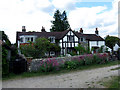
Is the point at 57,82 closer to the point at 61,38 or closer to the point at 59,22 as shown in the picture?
the point at 61,38

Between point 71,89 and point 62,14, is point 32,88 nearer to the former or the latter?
point 71,89

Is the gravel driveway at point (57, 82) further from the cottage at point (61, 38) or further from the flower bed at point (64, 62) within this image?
the cottage at point (61, 38)

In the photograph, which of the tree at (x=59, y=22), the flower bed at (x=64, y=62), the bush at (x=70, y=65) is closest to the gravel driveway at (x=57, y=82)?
the flower bed at (x=64, y=62)

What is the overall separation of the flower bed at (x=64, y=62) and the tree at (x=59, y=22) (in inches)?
1650

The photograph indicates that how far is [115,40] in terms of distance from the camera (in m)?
55.2

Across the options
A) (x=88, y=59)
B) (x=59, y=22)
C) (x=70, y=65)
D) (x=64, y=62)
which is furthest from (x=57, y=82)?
(x=59, y=22)

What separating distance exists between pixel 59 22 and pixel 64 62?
152 feet

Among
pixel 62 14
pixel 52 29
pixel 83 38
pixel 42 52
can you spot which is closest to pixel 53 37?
pixel 83 38

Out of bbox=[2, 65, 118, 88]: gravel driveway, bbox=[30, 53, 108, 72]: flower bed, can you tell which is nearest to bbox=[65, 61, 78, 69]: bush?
bbox=[30, 53, 108, 72]: flower bed

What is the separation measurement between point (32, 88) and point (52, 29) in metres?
53.4

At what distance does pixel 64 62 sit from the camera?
1401 centimetres

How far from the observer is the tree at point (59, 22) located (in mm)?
58787

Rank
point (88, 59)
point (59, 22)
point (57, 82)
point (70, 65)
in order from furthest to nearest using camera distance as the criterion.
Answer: point (59, 22), point (88, 59), point (70, 65), point (57, 82)

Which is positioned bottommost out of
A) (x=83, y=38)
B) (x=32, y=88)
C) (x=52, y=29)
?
(x=32, y=88)
